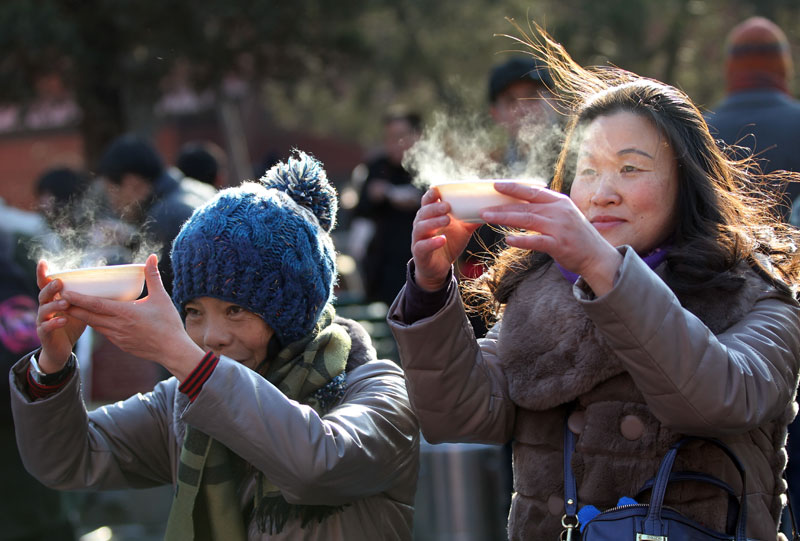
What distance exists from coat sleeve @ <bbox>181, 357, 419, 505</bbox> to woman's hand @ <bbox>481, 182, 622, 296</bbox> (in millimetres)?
688

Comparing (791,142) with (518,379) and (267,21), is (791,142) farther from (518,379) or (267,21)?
(267,21)

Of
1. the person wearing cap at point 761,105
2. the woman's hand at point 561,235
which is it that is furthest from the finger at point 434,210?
the person wearing cap at point 761,105

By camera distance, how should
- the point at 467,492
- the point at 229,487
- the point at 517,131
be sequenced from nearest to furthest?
the point at 229,487, the point at 517,131, the point at 467,492

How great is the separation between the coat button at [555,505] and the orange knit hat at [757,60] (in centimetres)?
292

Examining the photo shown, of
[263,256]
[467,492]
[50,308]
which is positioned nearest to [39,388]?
[50,308]

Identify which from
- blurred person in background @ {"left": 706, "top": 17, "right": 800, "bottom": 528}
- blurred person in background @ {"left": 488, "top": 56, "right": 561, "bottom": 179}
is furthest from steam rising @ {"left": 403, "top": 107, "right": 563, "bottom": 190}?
blurred person in background @ {"left": 706, "top": 17, "right": 800, "bottom": 528}

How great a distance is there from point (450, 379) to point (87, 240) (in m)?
1.19

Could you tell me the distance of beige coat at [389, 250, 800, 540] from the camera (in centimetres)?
208

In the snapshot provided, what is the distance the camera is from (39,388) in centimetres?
264

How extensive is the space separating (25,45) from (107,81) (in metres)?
1.13

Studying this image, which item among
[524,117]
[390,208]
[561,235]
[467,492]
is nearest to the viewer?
[561,235]

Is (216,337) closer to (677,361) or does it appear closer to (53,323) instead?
(53,323)

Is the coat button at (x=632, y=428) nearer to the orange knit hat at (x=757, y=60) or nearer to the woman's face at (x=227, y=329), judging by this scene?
the woman's face at (x=227, y=329)

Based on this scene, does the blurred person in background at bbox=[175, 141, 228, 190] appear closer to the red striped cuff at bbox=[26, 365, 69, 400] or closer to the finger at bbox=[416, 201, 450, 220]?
the red striped cuff at bbox=[26, 365, 69, 400]
